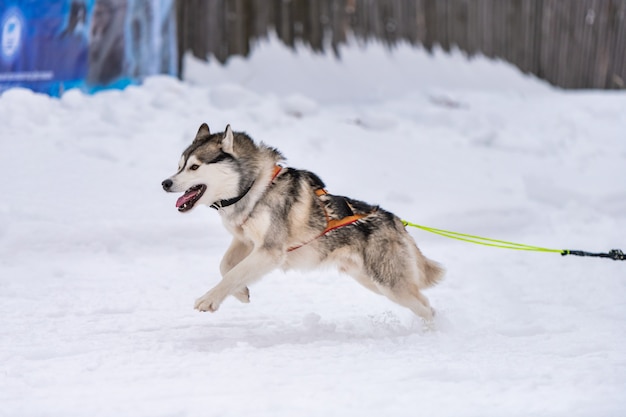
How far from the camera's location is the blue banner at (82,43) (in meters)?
8.46

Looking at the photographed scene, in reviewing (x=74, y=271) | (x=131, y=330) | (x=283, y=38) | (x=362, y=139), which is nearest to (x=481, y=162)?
(x=362, y=139)

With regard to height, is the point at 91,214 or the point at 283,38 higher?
the point at 283,38

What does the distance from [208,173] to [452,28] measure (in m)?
10.6

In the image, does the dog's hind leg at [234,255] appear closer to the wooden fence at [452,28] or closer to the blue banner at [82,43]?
the blue banner at [82,43]

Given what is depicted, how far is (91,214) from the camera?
7023 millimetres

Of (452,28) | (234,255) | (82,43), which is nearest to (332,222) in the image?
(234,255)

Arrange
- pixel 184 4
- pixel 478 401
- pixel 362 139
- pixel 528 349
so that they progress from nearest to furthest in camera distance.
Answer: pixel 478 401 → pixel 528 349 → pixel 362 139 → pixel 184 4

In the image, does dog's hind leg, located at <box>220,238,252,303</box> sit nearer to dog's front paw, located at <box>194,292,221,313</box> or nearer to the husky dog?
the husky dog

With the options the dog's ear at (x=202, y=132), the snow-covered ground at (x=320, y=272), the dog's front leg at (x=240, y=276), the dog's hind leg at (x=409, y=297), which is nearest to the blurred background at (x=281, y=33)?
the snow-covered ground at (x=320, y=272)

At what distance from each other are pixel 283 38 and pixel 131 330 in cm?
801

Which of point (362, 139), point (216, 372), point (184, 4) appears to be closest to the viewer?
point (216, 372)

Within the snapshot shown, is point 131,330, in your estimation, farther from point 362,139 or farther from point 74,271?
point 362,139

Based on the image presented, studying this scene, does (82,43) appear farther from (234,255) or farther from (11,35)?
(234,255)

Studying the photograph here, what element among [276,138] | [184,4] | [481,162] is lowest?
[481,162]
